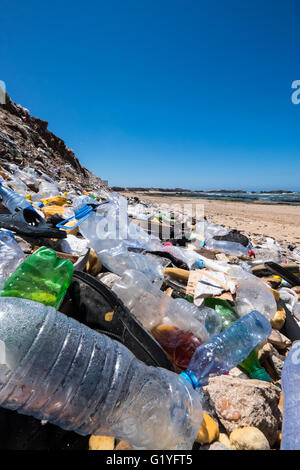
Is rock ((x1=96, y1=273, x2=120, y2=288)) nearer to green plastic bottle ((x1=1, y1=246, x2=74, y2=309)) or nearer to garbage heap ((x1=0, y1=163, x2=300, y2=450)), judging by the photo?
garbage heap ((x1=0, y1=163, x2=300, y2=450))

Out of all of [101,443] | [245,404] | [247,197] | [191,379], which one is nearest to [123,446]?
[101,443]

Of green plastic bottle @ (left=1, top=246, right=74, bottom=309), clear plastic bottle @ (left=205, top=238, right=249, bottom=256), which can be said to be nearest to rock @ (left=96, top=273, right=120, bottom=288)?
green plastic bottle @ (left=1, top=246, right=74, bottom=309)

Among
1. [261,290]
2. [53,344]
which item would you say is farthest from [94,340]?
[261,290]

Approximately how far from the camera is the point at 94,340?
1003 mm

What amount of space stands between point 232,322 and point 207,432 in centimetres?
79

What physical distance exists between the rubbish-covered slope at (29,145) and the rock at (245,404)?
5.70 m

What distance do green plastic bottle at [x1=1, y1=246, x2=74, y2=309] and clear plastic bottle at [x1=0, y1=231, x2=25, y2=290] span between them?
0.22 meters

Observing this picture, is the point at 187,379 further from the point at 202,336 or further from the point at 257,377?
the point at 257,377

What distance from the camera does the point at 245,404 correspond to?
94 cm

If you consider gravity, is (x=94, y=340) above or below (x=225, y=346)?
above

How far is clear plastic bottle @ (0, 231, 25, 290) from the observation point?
4.78 feet

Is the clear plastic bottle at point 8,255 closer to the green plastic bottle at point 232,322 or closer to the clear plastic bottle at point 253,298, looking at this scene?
the green plastic bottle at point 232,322

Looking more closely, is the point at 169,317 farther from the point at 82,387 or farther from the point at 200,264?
the point at 200,264
